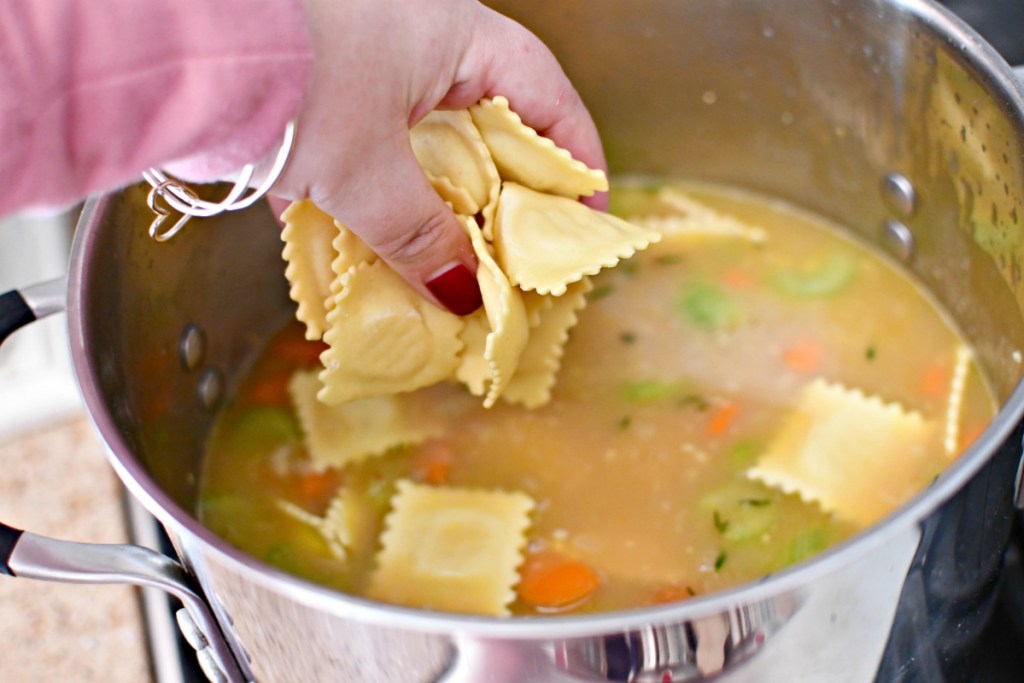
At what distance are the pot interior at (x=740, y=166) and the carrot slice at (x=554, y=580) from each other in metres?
0.39

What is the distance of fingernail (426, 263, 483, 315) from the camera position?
102 centimetres

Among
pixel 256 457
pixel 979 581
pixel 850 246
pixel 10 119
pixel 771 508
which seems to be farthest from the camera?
pixel 850 246

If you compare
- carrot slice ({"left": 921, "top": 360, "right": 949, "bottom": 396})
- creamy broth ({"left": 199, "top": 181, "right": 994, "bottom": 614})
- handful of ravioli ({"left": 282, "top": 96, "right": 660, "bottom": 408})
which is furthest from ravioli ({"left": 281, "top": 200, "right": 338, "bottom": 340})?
carrot slice ({"left": 921, "top": 360, "right": 949, "bottom": 396})

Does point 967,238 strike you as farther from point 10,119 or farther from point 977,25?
point 10,119

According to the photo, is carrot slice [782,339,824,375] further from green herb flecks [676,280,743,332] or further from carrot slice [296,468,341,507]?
carrot slice [296,468,341,507]

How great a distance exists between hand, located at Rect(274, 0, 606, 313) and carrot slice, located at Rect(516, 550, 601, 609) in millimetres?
285

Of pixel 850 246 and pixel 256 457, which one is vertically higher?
pixel 850 246

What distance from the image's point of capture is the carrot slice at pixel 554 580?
3.70ft

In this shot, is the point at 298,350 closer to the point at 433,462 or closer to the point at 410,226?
the point at 433,462

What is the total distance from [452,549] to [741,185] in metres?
0.69

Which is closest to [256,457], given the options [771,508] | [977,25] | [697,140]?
[771,508]

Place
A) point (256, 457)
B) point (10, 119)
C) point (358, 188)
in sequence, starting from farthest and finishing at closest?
point (256, 457)
point (358, 188)
point (10, 119)

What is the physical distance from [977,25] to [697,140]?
37 cm

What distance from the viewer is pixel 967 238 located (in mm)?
1250
